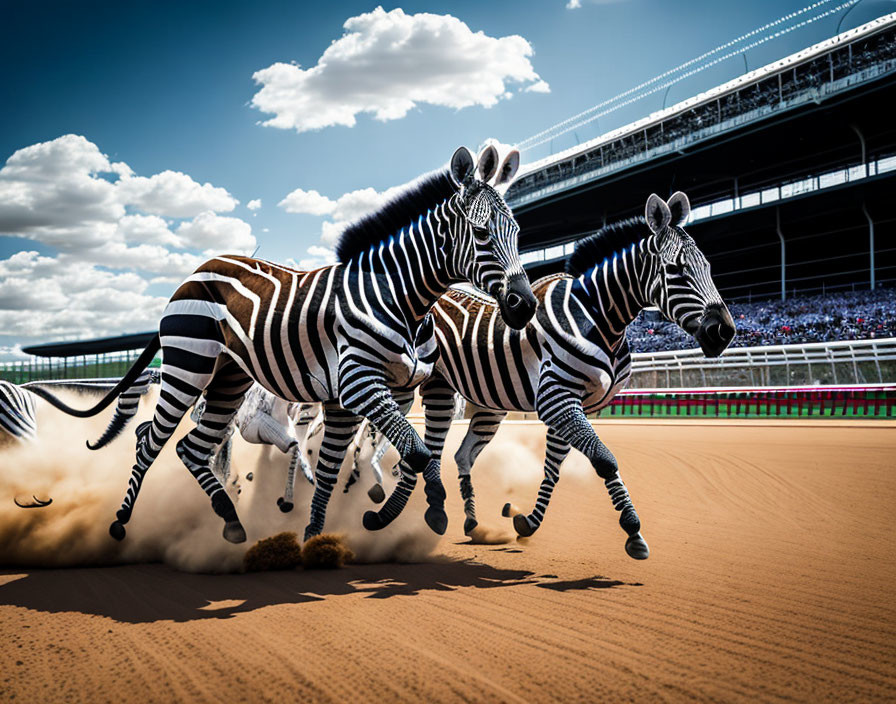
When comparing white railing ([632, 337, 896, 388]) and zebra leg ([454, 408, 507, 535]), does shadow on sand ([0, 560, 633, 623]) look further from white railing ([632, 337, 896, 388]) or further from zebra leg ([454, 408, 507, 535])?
white railing ([632, 337, 896, 388])

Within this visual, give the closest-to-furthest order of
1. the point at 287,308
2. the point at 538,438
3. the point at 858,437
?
the point at 287,308 → the point at 858,437 → the point at 538,438

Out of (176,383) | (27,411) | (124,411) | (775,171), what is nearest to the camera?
(176,383)

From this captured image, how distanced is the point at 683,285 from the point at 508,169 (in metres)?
1.55

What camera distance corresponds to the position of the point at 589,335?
523 centimetres

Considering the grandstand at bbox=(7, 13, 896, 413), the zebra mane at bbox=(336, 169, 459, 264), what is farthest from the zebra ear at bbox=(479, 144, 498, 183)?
the grandstand at bbox=(7, 13, 896, 413)

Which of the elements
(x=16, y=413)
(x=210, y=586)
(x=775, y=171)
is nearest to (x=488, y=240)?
(x=210, y=586)

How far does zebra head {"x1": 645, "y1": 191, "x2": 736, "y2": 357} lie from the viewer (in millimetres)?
4922

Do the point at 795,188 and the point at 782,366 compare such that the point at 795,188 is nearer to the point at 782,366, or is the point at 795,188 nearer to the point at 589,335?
the point at 782,366

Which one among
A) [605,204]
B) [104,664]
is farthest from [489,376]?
[605,204]

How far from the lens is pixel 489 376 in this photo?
5707 millimetres

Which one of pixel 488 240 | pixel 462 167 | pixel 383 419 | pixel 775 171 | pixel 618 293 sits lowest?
pixel 383 419

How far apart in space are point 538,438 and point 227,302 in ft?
33.6

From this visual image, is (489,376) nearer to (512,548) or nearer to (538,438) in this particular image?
(512,548)

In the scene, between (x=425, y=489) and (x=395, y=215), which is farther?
(x=395, y=215)
